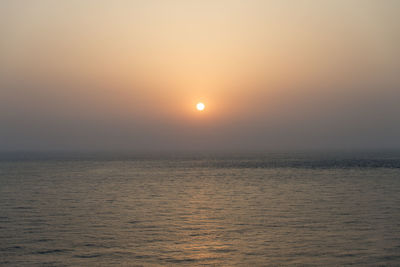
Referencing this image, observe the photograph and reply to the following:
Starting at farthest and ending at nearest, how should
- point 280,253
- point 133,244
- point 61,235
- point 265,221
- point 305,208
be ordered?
point 305,208, point 265,221, point 61,235, point 133,244, point 280,253

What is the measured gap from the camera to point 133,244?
2472cm

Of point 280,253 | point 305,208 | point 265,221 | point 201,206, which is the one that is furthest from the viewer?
point 201,206

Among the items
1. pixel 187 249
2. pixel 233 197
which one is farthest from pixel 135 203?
pixel 187 249

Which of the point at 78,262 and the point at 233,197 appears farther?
the point at 233,197

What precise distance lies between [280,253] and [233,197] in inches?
975

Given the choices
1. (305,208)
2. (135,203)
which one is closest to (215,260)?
(305,208)

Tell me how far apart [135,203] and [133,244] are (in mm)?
18033

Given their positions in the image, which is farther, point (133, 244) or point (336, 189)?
point (336, 189)

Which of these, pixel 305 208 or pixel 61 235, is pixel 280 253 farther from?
pixel 305 208

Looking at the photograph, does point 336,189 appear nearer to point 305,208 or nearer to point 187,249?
point 305,208

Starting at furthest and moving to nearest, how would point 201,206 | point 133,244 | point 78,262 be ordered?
point 201,206 → point 133,244 → point 78,262

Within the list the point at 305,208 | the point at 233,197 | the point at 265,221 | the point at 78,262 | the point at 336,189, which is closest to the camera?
the point at 78,262

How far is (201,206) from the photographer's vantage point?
40562 millimetres

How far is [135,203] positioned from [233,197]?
11063 mm
